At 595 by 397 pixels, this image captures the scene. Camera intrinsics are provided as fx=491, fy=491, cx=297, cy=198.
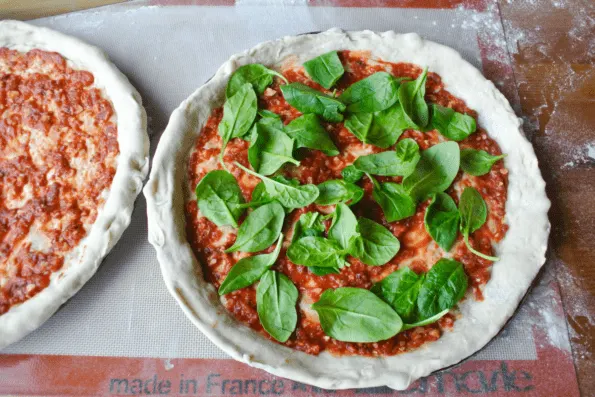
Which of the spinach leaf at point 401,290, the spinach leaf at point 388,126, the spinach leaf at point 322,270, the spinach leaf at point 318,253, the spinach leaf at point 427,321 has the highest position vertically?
the spinach leaf at point 388,126

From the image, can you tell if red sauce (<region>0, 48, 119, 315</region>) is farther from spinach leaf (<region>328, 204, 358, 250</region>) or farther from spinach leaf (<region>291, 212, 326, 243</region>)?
spinach leaf (<region>328, 204, 358, 250</region>)

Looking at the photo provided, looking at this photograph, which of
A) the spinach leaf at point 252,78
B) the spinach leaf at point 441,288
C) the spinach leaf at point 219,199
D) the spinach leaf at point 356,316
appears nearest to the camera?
the spinach leaf at point 356,316

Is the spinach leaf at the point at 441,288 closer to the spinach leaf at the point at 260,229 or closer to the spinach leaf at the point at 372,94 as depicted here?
the spinach leaf at the point at 260,229

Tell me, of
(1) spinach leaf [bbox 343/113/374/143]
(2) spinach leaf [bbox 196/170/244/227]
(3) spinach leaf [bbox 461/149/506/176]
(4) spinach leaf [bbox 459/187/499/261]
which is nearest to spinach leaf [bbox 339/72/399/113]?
(1) spinach leaf [bbox 343/113/374/143]

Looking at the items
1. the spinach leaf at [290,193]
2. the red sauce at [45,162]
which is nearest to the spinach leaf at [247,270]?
the spinach leaf at [290,193]

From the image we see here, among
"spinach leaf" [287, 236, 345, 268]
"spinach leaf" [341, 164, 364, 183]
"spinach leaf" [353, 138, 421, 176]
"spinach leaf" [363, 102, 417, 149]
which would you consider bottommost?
"spinach leaf" [287, 236, 345, 268]

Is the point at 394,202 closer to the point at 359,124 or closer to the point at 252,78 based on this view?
the point at 359,124

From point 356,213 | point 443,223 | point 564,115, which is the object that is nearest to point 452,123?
point 443,223
